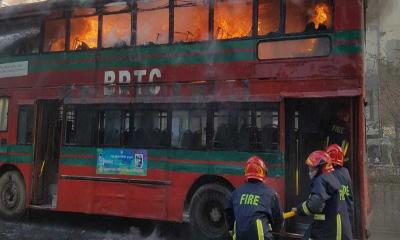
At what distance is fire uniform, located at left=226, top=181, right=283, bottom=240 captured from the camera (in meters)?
4.07

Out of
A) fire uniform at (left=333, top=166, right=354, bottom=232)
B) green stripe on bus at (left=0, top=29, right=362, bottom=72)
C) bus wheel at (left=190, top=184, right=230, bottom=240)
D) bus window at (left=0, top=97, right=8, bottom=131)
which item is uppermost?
green stripe on bus at (left=0, top=29, right=362, bottom=72)

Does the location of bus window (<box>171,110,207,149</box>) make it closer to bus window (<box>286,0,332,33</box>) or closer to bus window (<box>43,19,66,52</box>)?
bus window (<box>286,0,332,33</box>)

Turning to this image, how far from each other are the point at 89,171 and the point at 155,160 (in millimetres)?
1482

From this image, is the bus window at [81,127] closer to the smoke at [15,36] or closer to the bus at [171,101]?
the bus at [171,101]

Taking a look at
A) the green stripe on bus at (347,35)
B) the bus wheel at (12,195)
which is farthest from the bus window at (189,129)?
the bus wheel at (12,195)

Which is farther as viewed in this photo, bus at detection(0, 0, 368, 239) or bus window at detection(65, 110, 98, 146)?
bus window at detection(65, 110, 98, 146)

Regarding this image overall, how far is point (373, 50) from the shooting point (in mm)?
34219

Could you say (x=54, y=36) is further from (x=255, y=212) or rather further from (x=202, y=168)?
(x=255, y=212)

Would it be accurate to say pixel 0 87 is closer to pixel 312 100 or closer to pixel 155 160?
pixel 155 160

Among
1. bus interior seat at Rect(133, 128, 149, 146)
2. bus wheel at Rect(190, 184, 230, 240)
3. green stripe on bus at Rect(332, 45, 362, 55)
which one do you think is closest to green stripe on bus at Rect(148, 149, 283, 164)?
bus interior seat at Rect(133, 128, 149, 146)

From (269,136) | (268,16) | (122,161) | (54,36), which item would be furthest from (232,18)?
(54,36)

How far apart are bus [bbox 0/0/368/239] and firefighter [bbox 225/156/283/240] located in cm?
324

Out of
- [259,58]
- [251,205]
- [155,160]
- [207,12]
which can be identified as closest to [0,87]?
[155,160]

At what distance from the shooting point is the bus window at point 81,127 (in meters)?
9.26
